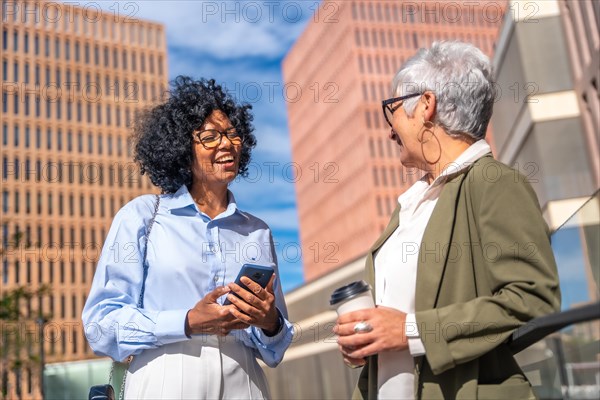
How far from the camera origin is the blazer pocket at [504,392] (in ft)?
6.11

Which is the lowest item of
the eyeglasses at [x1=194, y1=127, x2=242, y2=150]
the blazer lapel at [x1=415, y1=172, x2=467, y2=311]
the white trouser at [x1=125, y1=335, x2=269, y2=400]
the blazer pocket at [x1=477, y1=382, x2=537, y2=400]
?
the blazer pocket at [x1=477, y1=382, x2=537, y2=400]

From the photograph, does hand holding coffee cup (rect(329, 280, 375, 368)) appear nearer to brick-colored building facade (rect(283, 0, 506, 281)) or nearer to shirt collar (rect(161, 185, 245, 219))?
shirt collar (rect(161, 185, 245, 219))

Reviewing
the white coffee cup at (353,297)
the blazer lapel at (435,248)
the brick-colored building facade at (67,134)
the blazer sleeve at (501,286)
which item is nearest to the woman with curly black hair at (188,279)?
the white coffee cup at (353,297)

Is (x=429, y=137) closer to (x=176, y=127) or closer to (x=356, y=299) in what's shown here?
(x=356, y=299)

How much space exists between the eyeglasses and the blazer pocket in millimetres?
1418

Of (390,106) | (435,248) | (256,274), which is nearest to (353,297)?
(435,248)

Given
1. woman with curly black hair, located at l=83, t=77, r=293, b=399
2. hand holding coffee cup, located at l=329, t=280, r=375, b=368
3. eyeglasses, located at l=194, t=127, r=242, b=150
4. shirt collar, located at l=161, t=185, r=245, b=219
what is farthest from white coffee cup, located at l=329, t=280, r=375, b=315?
eyeglasses, located at l=194, t=127, r=242, b=150

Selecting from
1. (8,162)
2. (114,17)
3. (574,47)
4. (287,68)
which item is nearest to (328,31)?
(287,68)

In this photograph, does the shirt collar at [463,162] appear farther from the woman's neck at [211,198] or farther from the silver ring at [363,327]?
the woman's neck at [211,198]

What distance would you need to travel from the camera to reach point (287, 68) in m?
97.7

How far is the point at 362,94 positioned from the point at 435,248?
74.6 metres

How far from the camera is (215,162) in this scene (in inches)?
112

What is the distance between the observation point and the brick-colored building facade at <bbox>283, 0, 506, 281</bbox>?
73.9 m

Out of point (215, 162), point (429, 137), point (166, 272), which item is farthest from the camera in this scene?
point (215, 162)
